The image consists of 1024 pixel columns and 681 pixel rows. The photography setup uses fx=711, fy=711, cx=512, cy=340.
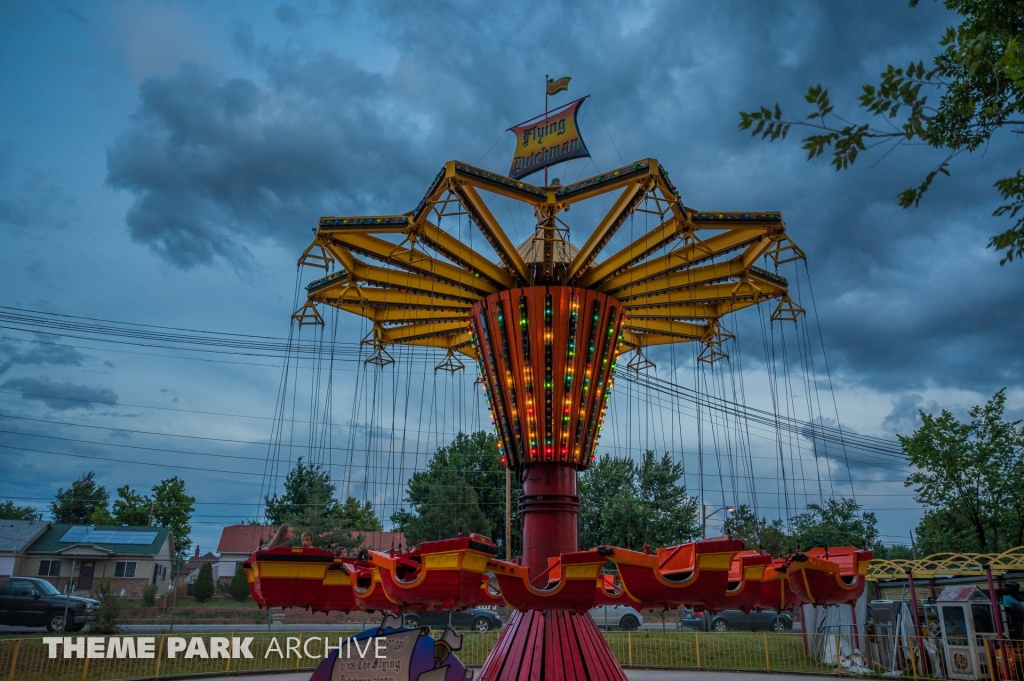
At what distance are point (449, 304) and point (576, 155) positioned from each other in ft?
14.1

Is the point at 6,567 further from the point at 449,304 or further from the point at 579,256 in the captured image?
the point at 579,256

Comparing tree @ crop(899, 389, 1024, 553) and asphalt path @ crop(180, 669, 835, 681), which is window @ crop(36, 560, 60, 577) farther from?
tree @ crop(899, 389, 1024, 553)

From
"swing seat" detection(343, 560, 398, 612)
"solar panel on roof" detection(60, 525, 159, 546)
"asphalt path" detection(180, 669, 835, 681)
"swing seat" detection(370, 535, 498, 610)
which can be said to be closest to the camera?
"swing seat" detection(370, 535, 498, 610)

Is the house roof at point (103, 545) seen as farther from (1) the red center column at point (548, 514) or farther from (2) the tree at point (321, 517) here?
(1) the red center column at point (548, 514)

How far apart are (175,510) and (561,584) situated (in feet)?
195

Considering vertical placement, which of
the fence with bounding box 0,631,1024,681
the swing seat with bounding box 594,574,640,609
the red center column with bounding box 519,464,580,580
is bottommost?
the fence with bounding box 0,631,1024,681

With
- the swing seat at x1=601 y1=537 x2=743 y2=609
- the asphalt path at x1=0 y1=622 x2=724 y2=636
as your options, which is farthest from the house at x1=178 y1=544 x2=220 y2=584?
the swing seat at x1=601 y1=537 x2=743 y2=609

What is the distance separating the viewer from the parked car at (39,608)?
2100cm

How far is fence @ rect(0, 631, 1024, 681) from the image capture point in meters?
17.0

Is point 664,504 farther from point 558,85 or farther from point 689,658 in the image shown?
point 558,85

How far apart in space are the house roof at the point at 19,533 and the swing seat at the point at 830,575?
43.2 m

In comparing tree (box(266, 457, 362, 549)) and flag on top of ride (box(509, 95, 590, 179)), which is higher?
flag on top of ride (box(509, 95, 590, 179))

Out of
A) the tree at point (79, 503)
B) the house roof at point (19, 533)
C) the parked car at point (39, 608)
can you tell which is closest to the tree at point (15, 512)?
the tree at point (79, 503)

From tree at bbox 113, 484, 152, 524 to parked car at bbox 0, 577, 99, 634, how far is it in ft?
133
